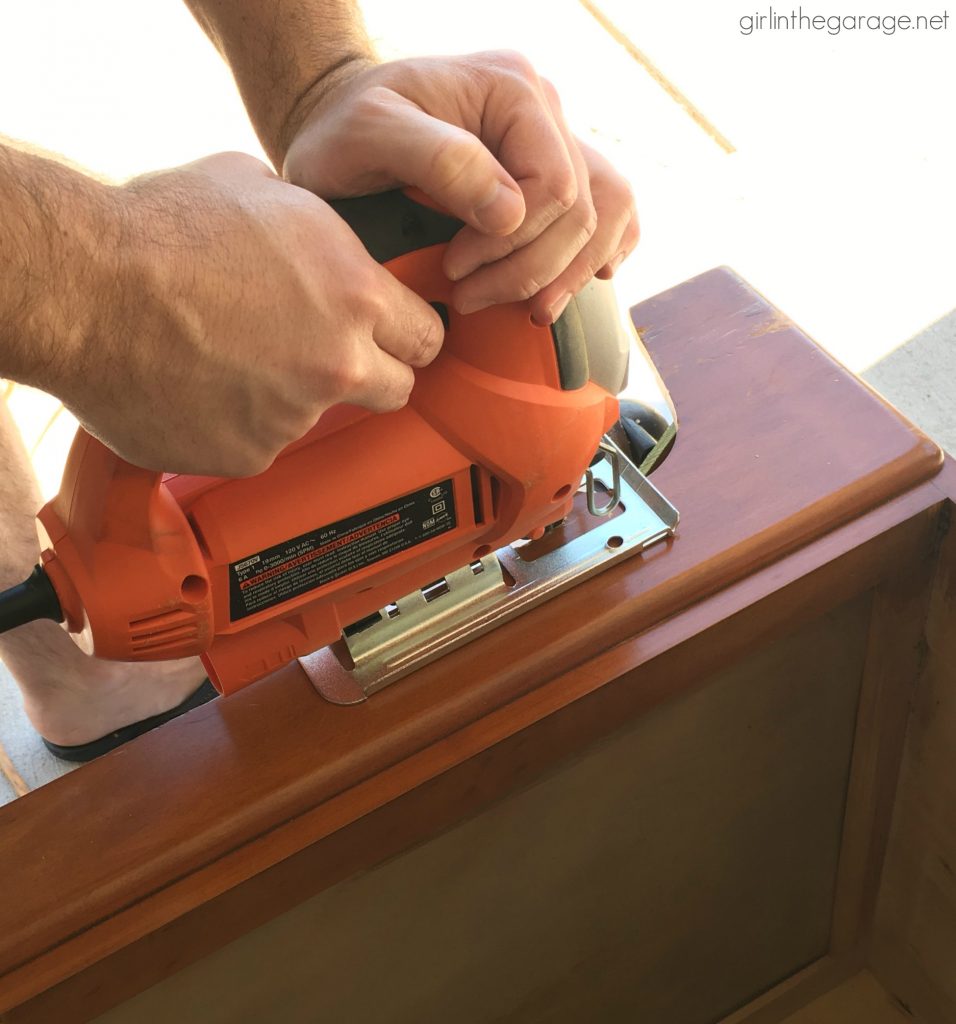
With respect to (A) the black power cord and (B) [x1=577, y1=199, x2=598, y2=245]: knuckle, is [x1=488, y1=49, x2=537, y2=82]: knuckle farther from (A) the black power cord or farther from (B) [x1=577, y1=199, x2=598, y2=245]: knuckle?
(A) the black power cord

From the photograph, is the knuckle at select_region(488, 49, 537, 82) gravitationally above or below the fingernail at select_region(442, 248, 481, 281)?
above

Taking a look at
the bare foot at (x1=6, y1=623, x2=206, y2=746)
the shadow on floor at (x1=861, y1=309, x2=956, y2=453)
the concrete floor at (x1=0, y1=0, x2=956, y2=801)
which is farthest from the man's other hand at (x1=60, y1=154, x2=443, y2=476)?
the shadow on floor at (x1=861, y1=309, x2=956, y2=453)

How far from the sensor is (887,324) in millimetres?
1693

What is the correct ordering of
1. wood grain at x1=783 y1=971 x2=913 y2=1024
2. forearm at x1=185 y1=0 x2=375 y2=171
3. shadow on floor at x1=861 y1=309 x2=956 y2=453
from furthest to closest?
shadow on floor at x1=861 y1=309 x2=956 y2=453 → wood grain at x1=783 y1=971 x2=913 y2=1024 → forearm at x1=185 y1=0 x2=375 y2=171

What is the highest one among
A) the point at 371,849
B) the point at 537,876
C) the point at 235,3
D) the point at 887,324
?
the point at 235,3

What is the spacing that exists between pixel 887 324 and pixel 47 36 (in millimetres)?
1719

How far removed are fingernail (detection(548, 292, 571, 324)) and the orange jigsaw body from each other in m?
0.01

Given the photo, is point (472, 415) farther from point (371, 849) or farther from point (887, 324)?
point (887, 324)

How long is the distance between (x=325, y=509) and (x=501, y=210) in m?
0.19

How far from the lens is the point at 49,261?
1.65 feet

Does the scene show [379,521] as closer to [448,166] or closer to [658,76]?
[448,166]

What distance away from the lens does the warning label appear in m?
0.64

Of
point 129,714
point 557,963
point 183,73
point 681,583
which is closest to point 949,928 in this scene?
point 557,963

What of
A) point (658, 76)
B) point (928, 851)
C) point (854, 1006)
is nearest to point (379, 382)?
point (928, 851)
